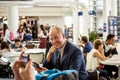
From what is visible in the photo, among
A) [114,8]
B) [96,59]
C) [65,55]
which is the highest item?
[114,8]

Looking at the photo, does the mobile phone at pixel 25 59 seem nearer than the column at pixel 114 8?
Yes

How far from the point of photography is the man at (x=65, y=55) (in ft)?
10.6

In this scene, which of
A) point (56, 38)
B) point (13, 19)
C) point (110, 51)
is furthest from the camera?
point (13, 19)

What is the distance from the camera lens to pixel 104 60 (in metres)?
7.08

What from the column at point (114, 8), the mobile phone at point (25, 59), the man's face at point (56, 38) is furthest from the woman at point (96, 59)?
the column at point (114, 8)

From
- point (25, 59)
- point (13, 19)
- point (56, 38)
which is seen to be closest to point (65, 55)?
point (56, 38)

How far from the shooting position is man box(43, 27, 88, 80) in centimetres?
322

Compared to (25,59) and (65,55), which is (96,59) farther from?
(25,59)

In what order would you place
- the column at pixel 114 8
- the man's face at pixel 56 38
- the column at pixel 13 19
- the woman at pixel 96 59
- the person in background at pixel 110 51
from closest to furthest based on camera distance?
the man's face at pixel 56 38 → the woman at pixel 96 59 → the person in background at pixel 110 51 → the column at pixel 114 8 → the column at pixel 13 19

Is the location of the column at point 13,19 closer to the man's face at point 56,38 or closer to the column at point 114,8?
the column at point 114,8

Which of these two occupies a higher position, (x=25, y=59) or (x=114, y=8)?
(x=114, y=8)

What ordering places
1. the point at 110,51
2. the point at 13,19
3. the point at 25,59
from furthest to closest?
the point at 13,19
the point at 110,51
the point at 25,59

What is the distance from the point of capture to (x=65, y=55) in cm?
330

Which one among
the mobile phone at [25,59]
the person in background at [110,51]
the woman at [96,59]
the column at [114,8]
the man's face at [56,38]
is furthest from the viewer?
the column at [114,8]
